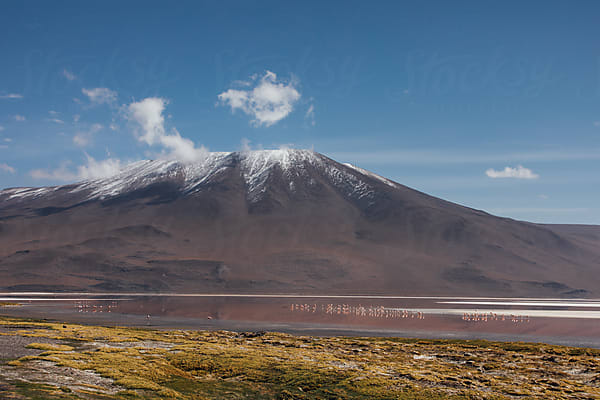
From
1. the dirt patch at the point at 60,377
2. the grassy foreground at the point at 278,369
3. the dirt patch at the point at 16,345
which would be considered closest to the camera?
the dirt patch at the point at 60,377

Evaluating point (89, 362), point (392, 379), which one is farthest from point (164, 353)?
point (392, 379)

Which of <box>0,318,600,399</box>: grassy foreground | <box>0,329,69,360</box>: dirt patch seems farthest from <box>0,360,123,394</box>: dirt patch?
<box>0,329,69,360</box>: dirt patch

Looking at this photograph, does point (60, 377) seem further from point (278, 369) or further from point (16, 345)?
point (16, 345)

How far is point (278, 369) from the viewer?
28828 mm

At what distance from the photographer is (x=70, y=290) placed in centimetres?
16262

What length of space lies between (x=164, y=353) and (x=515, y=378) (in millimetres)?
19055

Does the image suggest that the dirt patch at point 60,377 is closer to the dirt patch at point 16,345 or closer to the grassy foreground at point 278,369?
the grassy foreground at point 278,369

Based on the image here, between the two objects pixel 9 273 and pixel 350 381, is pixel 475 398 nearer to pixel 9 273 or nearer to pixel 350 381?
pixel 350 381

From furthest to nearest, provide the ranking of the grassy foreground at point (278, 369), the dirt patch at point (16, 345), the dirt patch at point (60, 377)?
1. the dirt patch at point (16, 345)
2. the grassy foreground at point (278, 369)
3. the dirt patch at point (60, 377)

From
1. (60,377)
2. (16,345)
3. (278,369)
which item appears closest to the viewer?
(60,377)

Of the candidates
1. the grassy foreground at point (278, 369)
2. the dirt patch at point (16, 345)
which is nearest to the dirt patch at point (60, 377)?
the grassy foreground at point (278, 369)

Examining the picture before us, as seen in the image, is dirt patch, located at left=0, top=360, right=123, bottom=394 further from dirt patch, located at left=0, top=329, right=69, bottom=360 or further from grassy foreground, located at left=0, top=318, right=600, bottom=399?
dirt patch, located at left=0, top=329, right=69, bottom=360

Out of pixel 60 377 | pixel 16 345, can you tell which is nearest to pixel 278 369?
pixel 60 377

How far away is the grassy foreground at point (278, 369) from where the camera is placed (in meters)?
23.6
